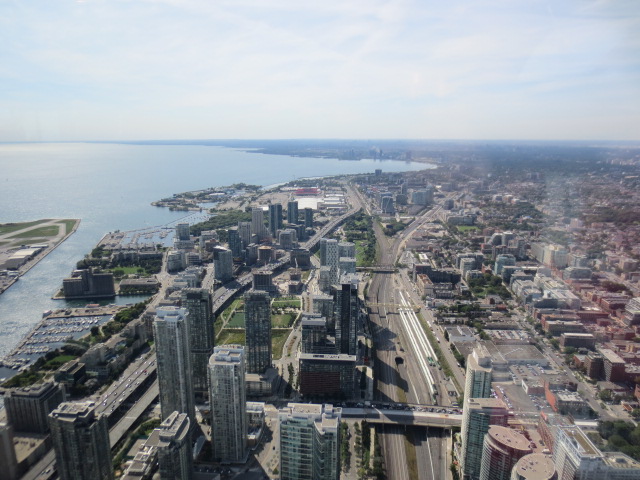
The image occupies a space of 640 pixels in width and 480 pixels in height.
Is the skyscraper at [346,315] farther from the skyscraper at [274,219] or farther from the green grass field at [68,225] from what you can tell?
the green grass field at [68,225]

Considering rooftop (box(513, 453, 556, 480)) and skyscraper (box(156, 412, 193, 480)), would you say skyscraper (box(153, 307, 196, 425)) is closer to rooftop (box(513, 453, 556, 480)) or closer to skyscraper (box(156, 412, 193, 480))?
skyscraper (box(156, 412, 193, 480))

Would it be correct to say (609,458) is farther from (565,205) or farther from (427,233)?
(427,233)

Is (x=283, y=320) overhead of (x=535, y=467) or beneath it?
beneath

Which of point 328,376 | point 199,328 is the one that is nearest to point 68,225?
point 199,328

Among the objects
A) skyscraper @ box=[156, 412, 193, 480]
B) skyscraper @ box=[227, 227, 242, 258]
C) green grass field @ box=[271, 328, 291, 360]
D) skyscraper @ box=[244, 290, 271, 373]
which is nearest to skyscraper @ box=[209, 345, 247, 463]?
skyscraper @ box=[156, 412, 193, 480]

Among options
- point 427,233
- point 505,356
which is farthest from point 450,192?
point 505,356

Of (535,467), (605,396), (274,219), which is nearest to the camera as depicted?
(535,467)

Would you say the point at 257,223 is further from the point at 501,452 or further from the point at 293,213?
the point at 501,452
